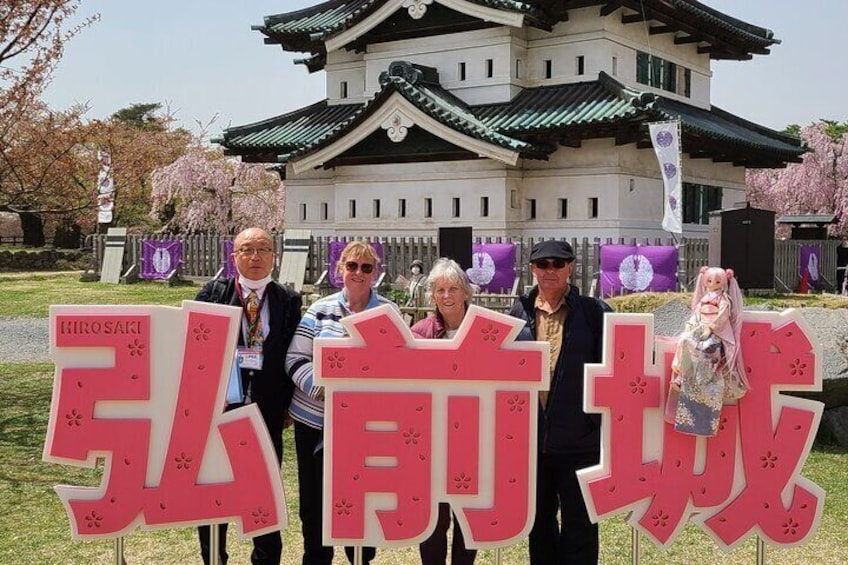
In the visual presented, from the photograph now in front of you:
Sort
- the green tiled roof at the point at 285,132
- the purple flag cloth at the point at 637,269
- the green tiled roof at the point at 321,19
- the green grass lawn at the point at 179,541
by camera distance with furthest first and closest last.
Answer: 1. the green tiled roof at the point at 285,132
2. the green tiled roof at the point at 321,19
3. the purple flag cloth at the point at 637,269
4. the green grass lawn at the point at 179,541

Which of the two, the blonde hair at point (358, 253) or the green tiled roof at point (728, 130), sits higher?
the green tiled roof at point (728, 130)

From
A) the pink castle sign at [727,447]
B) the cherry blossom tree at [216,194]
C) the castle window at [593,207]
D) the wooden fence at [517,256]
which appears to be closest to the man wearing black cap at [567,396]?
the pink castle sign at [727,447]

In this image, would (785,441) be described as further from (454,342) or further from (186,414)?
(186,414)

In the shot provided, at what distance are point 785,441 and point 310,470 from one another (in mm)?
2211

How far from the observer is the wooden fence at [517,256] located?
18.2 m

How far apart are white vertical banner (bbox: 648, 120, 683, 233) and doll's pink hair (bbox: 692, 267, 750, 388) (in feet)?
47.5

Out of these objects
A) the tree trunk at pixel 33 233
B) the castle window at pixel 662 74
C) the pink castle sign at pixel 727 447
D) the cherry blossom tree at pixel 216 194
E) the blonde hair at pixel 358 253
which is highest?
the castle window at pixel 662 74

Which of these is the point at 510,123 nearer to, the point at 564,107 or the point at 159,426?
the point at 564,107

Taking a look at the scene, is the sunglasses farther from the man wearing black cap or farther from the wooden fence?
the wooden fence

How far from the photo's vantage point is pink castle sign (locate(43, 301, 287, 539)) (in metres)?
3.59

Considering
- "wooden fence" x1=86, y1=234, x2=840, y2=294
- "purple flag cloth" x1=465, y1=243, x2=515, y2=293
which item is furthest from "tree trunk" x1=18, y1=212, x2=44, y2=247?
"purple flag cloth" x1=465, y1=243, x2=515, y2=293

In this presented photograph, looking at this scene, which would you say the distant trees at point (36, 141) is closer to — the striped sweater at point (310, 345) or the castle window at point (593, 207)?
the striped sweater at point (310, 345)

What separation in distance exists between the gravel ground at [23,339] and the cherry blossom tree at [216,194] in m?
18.5

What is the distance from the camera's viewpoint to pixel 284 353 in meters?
4.07
